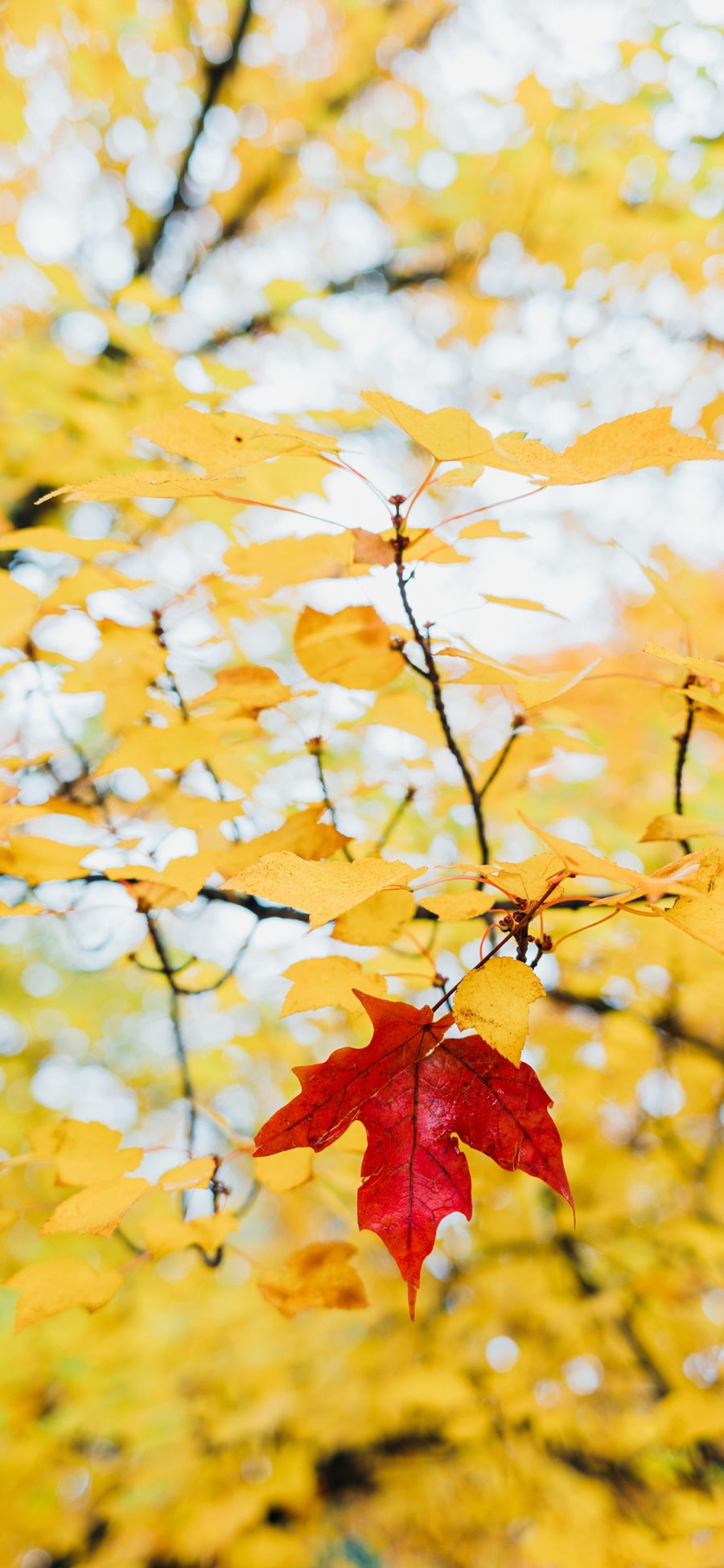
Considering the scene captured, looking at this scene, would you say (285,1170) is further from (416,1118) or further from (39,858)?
(39,858)

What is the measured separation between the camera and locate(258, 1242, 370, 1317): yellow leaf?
33.7 inches

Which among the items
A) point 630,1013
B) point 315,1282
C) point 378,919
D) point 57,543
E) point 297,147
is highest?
point 297,147

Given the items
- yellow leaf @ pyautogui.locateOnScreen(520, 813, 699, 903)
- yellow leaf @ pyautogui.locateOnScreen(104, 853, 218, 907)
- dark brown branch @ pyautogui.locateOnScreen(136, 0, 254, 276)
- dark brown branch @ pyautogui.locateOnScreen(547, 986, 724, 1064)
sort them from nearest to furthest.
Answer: yellow leaf @ pyautogui.locateOnScreen(520, 813, 699, 903) → yellow leaf @ pyautogui.locateOnScreen(104, 853, 218, 907) → dark brown branch @ pyautogui.locateOnScreen(547, 986, 724, 1064) → dark brown branch @ pyautogui.locateOnScreen(136, 0, 254, 276)

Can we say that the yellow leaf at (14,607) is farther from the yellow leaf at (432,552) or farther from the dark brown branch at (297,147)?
the dark brown branch at (297,147)

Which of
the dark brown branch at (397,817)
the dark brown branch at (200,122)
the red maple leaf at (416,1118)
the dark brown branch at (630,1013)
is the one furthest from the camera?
the dark brown branch at (200,122)

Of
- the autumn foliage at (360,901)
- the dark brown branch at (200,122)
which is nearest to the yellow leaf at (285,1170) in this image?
the autumn foliage at (360,901)

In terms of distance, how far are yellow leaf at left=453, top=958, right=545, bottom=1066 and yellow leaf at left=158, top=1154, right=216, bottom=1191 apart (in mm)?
408

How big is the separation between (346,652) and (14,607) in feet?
1.20

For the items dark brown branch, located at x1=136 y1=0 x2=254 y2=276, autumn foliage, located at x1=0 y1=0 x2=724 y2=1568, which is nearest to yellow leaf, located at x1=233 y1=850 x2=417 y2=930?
autumn foliage, located at x1=0 y1=0 x2=724 y2=1568

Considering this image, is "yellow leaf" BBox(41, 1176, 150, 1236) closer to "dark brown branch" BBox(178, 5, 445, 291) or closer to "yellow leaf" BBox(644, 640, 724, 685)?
"yellow leaf" BBox(644, 640, 724, 685)

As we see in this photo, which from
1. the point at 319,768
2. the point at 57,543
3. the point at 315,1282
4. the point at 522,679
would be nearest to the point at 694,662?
the point at 522,679

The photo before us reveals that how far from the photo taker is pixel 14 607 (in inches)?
33.6

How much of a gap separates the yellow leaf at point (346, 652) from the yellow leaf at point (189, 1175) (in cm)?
52

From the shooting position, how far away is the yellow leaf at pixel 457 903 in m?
0.61
